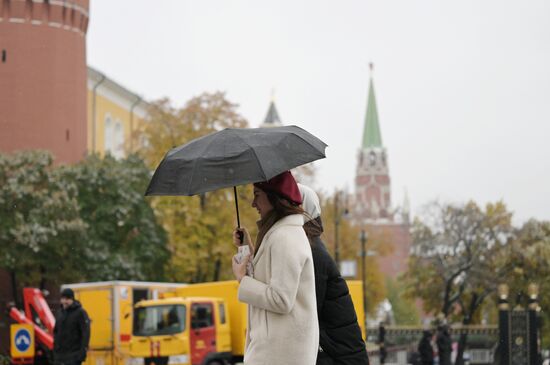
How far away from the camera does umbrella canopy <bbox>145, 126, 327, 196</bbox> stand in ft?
20.3

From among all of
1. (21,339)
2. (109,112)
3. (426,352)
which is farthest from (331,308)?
(109,112)

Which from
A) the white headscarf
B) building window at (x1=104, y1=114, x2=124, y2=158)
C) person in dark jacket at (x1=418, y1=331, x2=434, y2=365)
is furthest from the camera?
building window at (x1=104, y1=114, x2=124, y2=158)

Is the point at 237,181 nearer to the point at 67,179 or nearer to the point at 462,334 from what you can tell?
the point at 462,334

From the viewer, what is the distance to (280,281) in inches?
229

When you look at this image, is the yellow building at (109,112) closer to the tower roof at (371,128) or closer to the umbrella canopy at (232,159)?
the umbrella canopy at (232,159)

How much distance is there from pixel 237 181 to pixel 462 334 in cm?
3467

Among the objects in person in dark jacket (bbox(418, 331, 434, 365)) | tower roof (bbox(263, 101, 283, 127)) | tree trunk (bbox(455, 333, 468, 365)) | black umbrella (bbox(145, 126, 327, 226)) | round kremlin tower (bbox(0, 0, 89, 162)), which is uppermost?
tower roof (bbox(263, 101, 283, 127))

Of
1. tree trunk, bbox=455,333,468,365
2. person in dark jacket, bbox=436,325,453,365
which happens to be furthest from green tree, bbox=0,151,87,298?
person in dark jacket, bbox=436,325,453,365

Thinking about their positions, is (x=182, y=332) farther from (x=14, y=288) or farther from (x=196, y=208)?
(x=14, y=288)

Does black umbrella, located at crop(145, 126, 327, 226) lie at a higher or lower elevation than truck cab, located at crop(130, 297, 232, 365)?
higher

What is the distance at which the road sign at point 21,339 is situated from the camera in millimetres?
29000

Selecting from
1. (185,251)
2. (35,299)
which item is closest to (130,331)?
(35,299)

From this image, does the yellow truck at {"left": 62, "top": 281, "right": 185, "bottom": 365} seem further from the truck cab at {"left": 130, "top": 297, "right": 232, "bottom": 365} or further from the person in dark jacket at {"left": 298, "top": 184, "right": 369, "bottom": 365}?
the person in dark jacket at {"left": 298, "top": 184, "right": 369, "bottom": 365}

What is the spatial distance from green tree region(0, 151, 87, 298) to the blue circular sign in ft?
47.2
